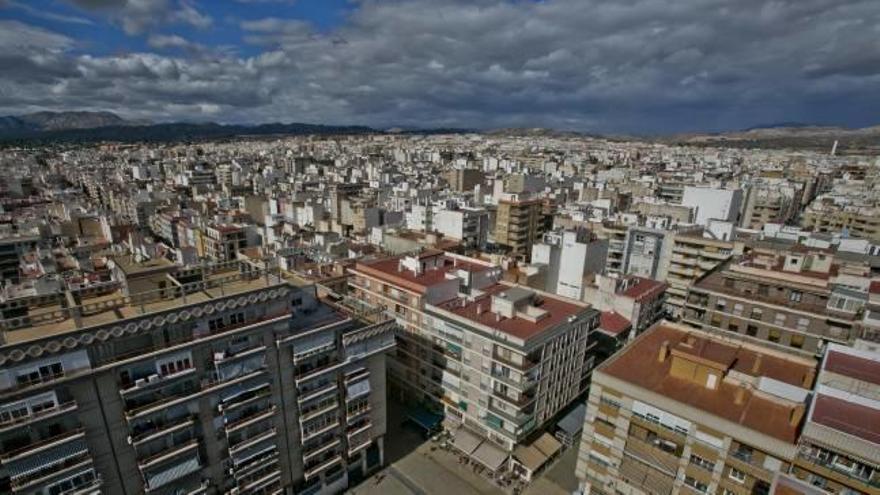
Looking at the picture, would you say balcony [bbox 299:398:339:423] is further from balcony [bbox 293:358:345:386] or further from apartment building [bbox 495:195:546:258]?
apartment building [bbox 495:195:546:258]

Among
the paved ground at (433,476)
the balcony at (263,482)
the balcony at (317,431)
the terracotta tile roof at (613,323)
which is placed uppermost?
the terracotta tile roof at (613,323)

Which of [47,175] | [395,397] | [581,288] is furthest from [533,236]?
[47,175]

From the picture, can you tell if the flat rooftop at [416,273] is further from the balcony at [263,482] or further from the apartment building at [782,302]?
the apartment building at [782,302]

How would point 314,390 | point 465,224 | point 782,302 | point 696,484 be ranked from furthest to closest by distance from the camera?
point 465,224
point 782,302
point 314,390
point 696,484

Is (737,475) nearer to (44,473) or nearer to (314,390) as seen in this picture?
(314,390)

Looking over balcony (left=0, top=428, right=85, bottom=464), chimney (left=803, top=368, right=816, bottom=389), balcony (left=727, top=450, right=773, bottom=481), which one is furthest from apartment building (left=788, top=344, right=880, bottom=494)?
balcony (left=0, top=428, right=85, bottom=464)

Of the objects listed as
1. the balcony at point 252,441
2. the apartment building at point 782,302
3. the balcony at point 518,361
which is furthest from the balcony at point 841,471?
the balcony at point 252,441

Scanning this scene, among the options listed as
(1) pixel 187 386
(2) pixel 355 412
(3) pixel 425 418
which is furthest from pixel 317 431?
(3) pixel 425 418
